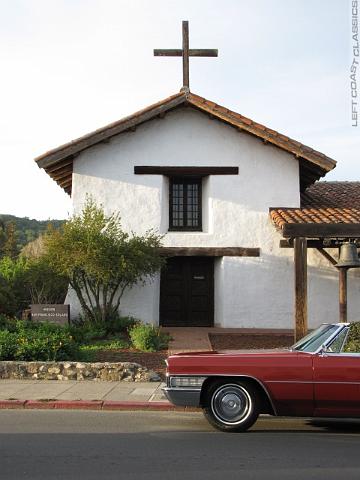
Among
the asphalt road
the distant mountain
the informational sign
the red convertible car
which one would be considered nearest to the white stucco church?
the informational sign

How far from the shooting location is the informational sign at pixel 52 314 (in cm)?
1533

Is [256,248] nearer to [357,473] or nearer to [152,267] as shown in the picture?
[152,267]

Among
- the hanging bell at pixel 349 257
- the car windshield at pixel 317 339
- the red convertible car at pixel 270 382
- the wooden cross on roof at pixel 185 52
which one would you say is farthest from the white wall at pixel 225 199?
the red convertible car at pixel 270 382

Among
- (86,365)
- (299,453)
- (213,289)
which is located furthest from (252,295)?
(299,453)

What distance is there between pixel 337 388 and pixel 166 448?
220cm

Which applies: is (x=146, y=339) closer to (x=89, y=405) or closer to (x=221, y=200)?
(x=89, y=405)

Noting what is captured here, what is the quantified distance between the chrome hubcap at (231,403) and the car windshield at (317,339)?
98 cm

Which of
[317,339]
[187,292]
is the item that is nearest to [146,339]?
[187,292]

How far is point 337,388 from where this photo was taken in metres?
7.46

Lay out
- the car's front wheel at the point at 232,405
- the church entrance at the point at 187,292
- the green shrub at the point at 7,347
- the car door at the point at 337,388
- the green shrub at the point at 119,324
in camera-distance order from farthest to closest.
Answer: the church entrance at the point at 187,292 < the green shrub at the point at 119,324 < the green shrub at the point at 7,347 < the car's front wheel at the point at 232,405 < the car door at the point at 337,388

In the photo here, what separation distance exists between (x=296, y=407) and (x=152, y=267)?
9.45 m

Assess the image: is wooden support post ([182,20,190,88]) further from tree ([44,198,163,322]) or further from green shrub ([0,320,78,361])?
green shrub ([0,320,78,361])

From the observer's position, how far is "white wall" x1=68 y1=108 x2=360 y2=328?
59.0 feet

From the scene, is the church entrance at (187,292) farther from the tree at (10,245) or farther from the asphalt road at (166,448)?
the tree at (10,245)
